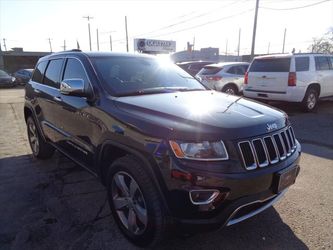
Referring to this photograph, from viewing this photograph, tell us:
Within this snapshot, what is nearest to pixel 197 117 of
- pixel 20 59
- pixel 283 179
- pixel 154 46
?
pixel 283 179

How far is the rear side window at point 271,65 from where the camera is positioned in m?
8.98

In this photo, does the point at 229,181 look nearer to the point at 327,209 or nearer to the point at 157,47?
the point at 327,209

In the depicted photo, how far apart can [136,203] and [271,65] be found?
26.3ft

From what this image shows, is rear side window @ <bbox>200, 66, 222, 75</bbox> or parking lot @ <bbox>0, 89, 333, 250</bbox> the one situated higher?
rear side window @ <bbox>200, 66, 222, 75</bbox>

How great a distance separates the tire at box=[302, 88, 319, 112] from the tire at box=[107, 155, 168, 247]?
7952 millimetres

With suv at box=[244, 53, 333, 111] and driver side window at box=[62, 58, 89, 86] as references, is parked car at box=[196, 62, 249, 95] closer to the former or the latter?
suv at box=[244, 53, 333, 111]

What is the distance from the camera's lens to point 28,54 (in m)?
44.1

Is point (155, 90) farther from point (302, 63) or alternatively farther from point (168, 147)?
point (302, 63)

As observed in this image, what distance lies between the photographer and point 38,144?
201 inches

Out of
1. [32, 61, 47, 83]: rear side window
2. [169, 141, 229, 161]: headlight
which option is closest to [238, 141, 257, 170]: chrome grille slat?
[169, 141, 229, 161]: headlight

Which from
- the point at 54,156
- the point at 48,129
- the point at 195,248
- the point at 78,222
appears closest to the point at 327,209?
the point at 195,248

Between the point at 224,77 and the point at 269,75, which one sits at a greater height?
the point at 269,75

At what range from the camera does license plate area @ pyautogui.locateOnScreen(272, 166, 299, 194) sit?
2498 millimetres

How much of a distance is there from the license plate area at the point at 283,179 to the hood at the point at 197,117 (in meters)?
0.39
